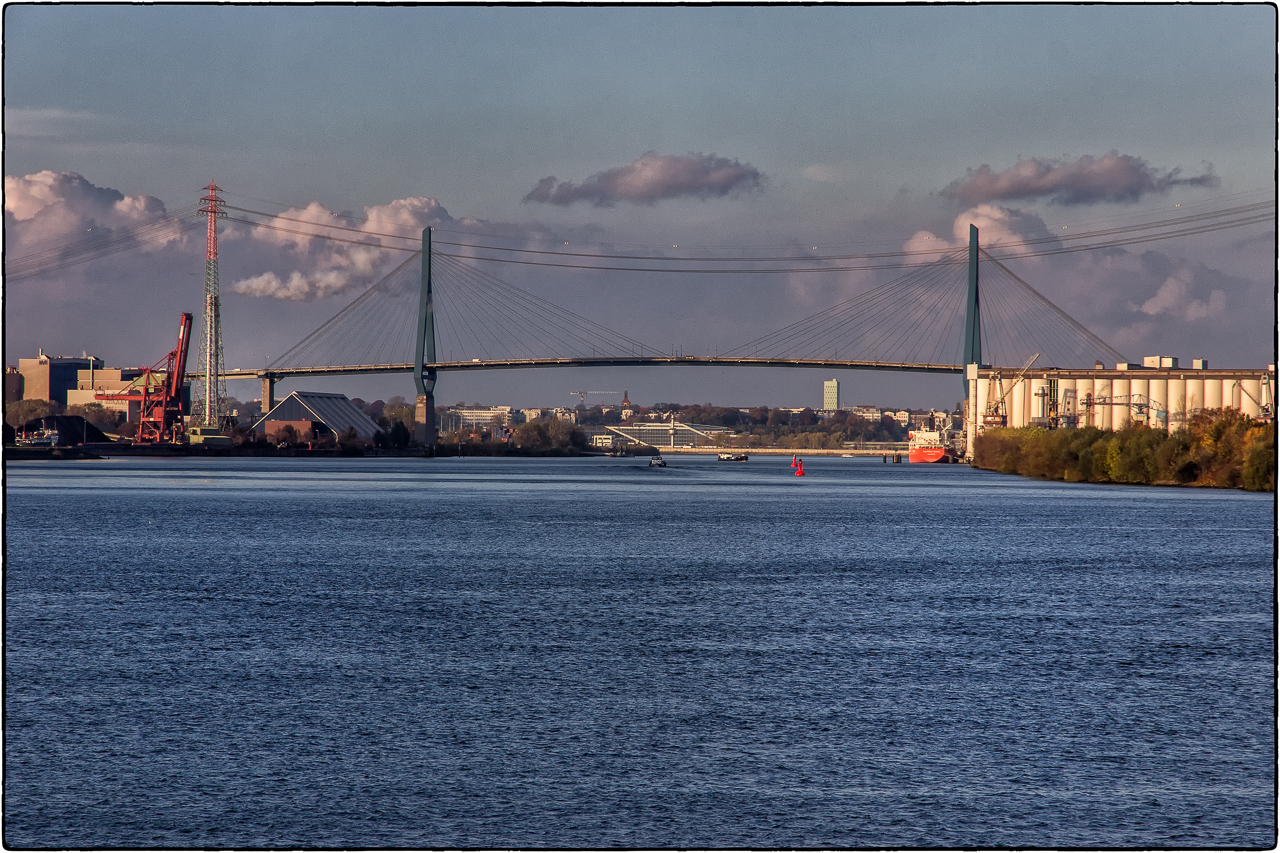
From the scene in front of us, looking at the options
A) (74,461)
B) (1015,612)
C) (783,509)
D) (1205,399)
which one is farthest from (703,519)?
(74,461)

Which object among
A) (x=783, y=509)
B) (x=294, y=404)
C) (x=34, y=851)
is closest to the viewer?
(x=34, y=851)

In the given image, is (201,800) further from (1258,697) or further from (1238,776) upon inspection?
(1258,697)

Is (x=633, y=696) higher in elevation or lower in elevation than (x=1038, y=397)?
lower

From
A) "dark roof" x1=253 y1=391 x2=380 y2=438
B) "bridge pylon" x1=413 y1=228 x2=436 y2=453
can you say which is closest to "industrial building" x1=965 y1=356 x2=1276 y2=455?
"bridge pylon" x1=413 y1=228 x2=436 y2=453

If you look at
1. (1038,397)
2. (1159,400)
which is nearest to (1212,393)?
(1159,400)

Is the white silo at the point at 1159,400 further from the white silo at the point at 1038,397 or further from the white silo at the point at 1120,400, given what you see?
the white silo at the point at 1038,397

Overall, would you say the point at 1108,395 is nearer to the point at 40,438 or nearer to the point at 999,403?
the point at 999,403
